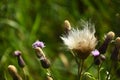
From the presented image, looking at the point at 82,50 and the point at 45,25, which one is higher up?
the point at 45,25

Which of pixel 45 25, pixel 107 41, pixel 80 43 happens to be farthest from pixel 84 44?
pixel 45 25

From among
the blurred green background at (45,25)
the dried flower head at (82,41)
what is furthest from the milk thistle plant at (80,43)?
the blurred green background at (45,25)

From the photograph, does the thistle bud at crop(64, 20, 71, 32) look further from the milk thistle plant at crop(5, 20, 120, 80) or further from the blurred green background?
the blurred green background

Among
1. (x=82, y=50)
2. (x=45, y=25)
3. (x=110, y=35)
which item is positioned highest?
(x=45, y=25)

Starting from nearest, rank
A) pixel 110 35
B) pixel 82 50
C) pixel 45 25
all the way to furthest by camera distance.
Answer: pixel 82 50, pixel 110 35, pixel 45 25

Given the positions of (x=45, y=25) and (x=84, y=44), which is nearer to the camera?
(x=84, y=44)

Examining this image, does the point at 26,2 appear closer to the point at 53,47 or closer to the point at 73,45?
the point at 53,47

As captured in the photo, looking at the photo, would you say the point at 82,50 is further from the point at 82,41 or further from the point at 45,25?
the point at 45,25

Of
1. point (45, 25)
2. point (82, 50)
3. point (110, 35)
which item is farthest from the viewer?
point (45, 25)
